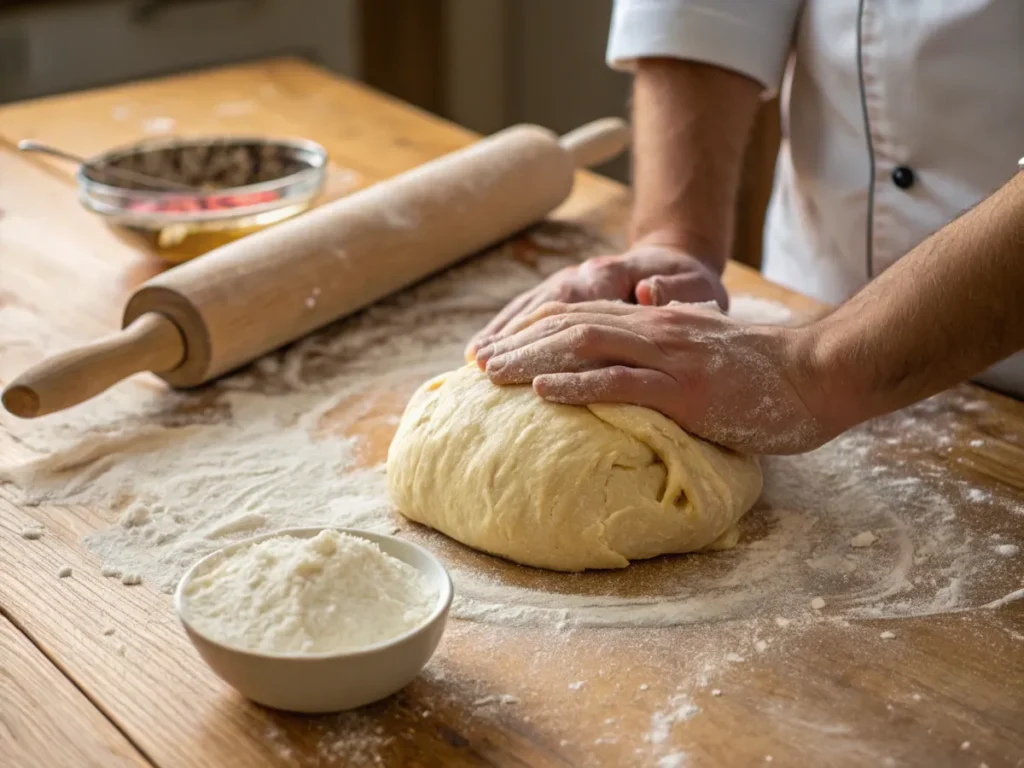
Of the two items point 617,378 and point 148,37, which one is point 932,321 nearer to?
point 617,378

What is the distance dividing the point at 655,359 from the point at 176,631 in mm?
623

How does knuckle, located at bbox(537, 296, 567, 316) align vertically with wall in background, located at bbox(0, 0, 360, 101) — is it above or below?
above

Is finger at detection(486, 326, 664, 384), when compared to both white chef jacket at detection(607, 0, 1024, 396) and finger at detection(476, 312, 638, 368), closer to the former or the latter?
finger at detection(476, 312, 638, 368)

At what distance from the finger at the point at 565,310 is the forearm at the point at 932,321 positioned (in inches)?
9.4

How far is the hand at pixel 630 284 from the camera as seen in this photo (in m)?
1.76

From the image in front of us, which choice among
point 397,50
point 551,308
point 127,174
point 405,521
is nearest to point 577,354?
point 551,308

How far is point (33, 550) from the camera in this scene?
1421mm

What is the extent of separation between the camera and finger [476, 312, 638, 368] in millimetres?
1512

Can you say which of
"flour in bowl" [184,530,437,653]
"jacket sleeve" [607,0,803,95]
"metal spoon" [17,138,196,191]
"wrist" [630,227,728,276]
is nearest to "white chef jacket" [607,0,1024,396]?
"jacket sleeve" [607,0,803,95]

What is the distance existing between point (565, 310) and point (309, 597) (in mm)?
603

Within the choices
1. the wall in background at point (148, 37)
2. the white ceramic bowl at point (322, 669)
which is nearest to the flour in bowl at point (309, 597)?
the white ceramic bowl at point (322, 669)

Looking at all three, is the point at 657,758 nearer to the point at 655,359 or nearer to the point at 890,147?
the point at 655,359

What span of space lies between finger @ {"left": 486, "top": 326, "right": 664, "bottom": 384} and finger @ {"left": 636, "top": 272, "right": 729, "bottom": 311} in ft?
0.95

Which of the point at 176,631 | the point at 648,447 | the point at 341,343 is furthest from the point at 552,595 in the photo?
the point at 341,343
